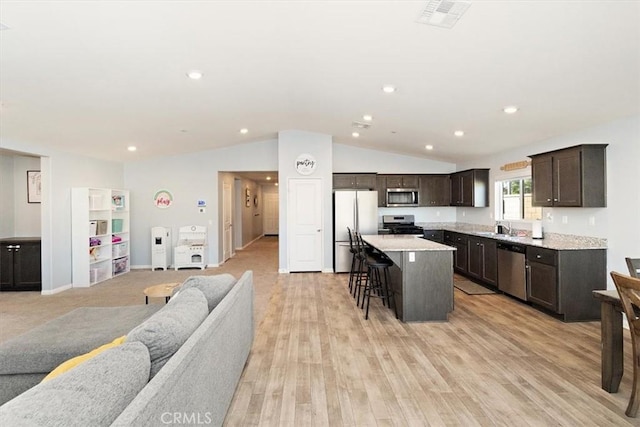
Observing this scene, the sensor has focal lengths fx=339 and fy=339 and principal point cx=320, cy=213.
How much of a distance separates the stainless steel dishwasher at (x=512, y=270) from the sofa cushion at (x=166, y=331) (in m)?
4.38

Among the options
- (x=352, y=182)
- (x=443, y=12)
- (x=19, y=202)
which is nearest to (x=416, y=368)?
(x=443, y=12)

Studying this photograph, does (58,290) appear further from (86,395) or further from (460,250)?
(460,250)

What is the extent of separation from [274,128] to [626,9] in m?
5.47

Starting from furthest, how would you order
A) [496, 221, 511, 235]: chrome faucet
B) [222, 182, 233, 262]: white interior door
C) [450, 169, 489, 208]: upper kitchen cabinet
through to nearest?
[222, 182, 233, 262]: white interior door → [450, 169, 489, 208]: upper kitchen cabinet → [496, 221, 511, 235]: chrome faucet

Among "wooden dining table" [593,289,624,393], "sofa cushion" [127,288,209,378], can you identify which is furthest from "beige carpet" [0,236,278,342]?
"wooden dining table" [593,289,624,393]

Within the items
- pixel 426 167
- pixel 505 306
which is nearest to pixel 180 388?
pixel 505 306

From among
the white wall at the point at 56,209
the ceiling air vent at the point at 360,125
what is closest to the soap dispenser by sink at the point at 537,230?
the ceiling air vent at the point at 360,125

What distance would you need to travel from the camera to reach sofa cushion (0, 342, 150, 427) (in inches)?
37.8

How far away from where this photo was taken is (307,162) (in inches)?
286

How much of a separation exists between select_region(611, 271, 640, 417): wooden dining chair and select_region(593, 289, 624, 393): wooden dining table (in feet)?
0.71

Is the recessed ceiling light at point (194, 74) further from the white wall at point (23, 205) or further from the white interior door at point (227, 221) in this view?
the white interior door at point (227, 221)

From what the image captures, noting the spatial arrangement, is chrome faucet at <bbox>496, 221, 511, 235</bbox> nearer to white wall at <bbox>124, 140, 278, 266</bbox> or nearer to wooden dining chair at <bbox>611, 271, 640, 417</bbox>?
wooden dining chair at <bbox>611, 271, 640, 417</bbox>

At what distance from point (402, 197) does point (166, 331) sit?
6.83m

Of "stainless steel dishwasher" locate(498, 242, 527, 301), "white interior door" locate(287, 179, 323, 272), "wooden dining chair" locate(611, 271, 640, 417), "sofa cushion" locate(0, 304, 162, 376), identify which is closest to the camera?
"wooden dining chair" locate(611, 271, 640, 417)
